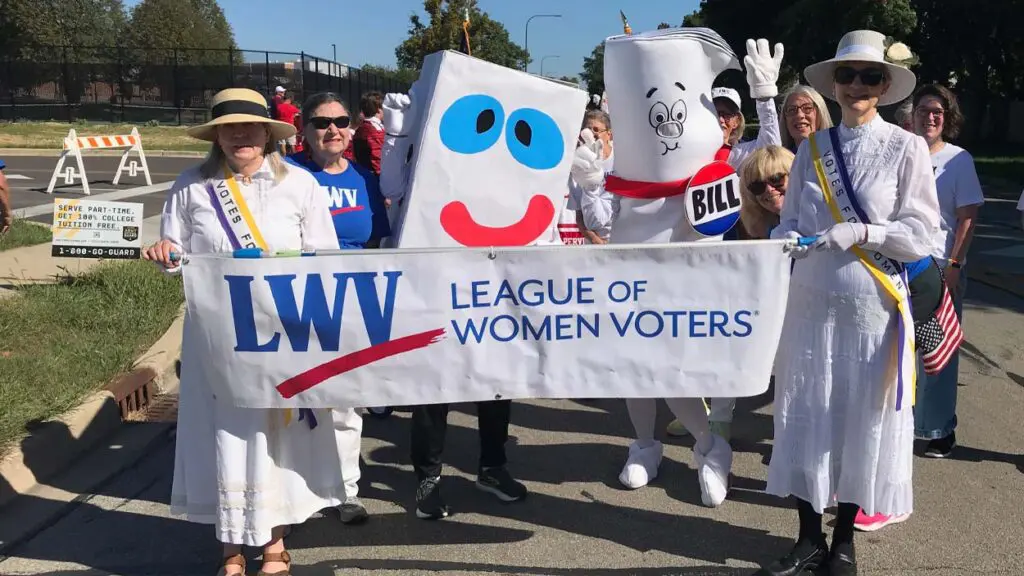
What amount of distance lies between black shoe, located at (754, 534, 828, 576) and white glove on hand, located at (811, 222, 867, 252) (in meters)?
1.18

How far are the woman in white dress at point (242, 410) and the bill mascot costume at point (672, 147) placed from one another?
1.39m

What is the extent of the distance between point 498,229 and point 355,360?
0.79 meters

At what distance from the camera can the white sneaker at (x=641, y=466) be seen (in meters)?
4.23

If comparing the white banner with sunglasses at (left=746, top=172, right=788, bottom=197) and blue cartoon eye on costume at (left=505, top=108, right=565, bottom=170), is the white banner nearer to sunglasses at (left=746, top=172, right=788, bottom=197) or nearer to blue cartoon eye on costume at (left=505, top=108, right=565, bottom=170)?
blue cartoon eye on costume at (left=505, top=108, right=565, bottom=170)

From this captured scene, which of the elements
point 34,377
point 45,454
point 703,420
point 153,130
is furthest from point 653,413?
point 153,130

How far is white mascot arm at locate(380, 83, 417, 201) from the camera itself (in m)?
3.61

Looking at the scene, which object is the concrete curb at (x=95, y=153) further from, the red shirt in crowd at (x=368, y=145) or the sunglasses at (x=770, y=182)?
the sunglasses at (x=770, y=182)

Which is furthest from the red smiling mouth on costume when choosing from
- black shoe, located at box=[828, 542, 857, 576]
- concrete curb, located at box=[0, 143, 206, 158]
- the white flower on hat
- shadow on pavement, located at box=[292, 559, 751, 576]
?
concrete curb, located at box=[0, 143, 206, 158]

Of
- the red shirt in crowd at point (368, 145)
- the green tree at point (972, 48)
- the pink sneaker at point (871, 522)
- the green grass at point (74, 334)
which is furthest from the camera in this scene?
the green tree at point (972, 48)

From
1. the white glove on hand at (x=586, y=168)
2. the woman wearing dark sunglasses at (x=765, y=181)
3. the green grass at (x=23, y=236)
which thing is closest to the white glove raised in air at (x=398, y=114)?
the white glove on hand at (x=586, y=168)

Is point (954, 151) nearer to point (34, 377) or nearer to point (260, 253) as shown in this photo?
point (260, 253)

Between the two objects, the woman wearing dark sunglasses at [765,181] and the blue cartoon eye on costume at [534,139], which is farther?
the woman wearing dark sunglasses at [765,181]

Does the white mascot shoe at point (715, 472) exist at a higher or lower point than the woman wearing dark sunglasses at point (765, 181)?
lower

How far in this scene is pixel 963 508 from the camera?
3.96 m
